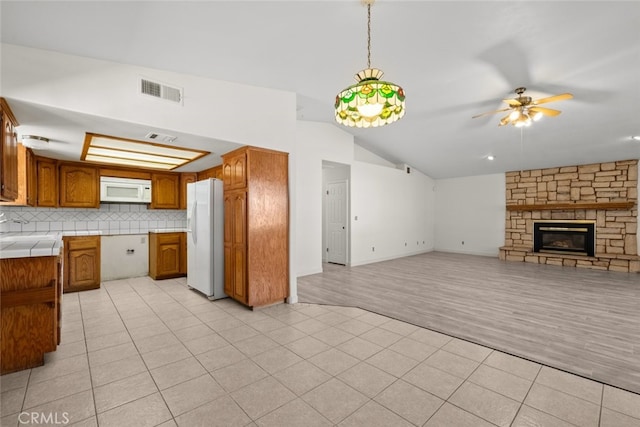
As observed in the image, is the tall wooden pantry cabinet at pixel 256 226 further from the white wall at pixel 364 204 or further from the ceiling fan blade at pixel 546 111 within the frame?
the ceiling fan blade at pixel 546 111

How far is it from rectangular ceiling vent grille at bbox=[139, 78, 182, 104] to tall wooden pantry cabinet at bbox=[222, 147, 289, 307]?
0.94 meters

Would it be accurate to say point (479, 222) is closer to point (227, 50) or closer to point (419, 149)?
point (419, 149)

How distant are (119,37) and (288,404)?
10.3ft

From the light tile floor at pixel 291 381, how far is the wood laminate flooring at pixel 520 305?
32 cm

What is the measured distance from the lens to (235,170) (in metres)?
3.88

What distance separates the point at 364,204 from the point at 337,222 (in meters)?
0.82

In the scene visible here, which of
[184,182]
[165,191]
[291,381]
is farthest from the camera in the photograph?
[184,182]

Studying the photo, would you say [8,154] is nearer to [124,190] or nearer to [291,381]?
[124,190]

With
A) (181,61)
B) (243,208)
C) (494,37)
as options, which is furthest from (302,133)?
(494,37)

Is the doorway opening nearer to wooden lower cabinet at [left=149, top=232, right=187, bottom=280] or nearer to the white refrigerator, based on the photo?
the white refrigerator

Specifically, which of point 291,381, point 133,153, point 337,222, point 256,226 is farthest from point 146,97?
point 337,222
